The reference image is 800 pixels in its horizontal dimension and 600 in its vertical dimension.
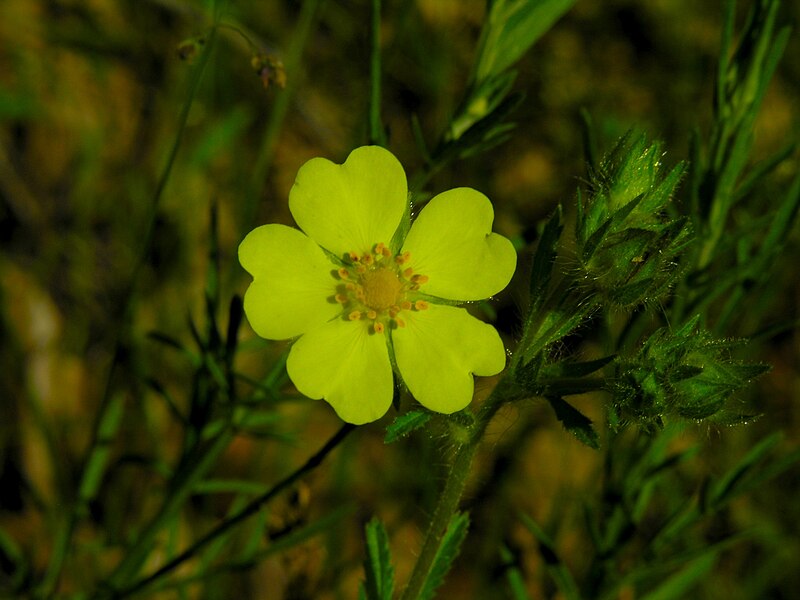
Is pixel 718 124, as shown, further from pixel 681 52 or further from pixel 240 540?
pixel 681 52

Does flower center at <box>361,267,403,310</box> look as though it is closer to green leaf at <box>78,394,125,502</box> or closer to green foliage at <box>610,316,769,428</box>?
green foliage at <box>610,316,769,428</box>

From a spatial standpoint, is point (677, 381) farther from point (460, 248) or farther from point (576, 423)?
point (460, 248)

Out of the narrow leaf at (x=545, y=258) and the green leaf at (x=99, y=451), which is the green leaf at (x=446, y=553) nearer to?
the narrow leaf at (x=545, y=258)

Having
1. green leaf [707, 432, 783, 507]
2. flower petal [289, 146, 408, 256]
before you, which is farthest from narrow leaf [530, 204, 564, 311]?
green leaf [707, 432, 783, 507]

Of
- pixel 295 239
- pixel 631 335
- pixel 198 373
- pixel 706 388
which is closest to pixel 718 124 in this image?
pixel 631 335

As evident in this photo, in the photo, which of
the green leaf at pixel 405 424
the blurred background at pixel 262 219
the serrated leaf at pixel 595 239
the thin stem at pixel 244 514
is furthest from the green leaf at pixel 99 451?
the serrated leaf at pixel 595 239

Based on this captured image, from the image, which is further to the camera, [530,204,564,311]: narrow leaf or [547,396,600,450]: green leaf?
[530,204,564,311]: narrow leaf
